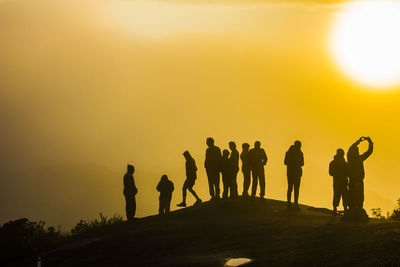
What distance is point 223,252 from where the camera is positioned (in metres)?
25.3

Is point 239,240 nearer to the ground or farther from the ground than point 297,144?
nearer to the ground

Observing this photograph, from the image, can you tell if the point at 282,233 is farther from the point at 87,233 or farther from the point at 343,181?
the point at 87,233

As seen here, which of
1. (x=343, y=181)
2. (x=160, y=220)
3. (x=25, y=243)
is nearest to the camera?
(x=343, y=181)

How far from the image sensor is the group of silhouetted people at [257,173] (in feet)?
93.0

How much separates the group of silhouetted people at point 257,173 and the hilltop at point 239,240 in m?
0.67

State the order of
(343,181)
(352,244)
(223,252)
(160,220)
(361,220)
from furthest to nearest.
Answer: (160,220)
(343,181)
(361,220)
(223,252)
(352,244)

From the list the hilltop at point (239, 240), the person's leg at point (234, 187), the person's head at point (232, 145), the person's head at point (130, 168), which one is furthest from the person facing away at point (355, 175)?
the person's head at point (130, 168)

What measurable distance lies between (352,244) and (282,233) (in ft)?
11.0

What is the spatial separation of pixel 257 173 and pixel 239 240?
577 centimetres

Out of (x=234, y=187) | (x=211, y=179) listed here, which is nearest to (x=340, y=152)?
(x=234, y=187)

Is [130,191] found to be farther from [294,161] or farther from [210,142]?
[294,161]

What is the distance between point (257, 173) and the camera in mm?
32000

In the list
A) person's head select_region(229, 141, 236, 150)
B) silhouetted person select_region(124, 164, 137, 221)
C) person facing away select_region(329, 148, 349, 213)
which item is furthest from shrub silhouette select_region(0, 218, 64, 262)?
person facing away select_region(329, 148, 349, 213)

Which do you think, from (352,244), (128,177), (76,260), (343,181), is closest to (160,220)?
(128,177)
